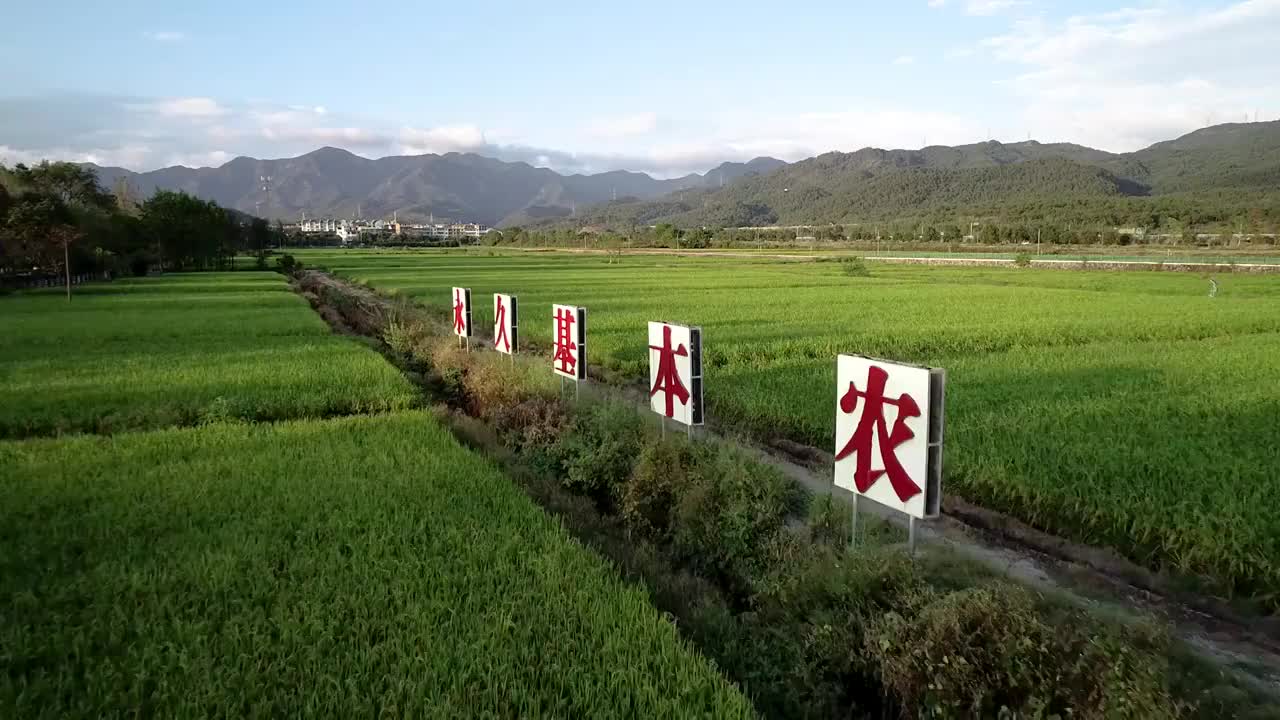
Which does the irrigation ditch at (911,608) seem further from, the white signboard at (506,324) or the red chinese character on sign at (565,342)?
the white signboard at (506,324)

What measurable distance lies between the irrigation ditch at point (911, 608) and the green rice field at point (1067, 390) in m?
0.32

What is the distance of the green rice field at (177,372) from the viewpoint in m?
10.4

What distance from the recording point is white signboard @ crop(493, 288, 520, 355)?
12.2 metres

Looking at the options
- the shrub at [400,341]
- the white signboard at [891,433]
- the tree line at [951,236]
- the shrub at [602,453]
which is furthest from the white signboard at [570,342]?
the tree line at [951,236]

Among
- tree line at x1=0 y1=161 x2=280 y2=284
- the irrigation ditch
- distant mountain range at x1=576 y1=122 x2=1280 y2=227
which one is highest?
distant mountain range at x1=576 y1=122 x2=1280 y2=227

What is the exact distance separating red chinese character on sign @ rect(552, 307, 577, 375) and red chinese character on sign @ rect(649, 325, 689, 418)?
247 centimetres

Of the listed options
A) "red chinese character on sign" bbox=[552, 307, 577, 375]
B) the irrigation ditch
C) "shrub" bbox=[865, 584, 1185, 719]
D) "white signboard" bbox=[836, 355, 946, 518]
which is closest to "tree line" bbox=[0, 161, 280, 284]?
"red chinese character on sign" bbox=[552, 307, 577, 375]

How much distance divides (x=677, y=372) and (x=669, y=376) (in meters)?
0.18

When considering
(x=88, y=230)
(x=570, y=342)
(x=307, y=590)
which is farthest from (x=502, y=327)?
(x=88, y=230)

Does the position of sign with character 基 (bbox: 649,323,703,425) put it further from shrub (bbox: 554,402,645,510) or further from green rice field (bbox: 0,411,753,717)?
green rice field (bbox: 0,411,753,717)

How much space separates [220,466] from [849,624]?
5831mm

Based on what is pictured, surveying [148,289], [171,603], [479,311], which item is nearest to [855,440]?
[171,603]

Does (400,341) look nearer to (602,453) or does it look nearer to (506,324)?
(506,324)

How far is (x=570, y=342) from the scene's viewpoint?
10188mm
